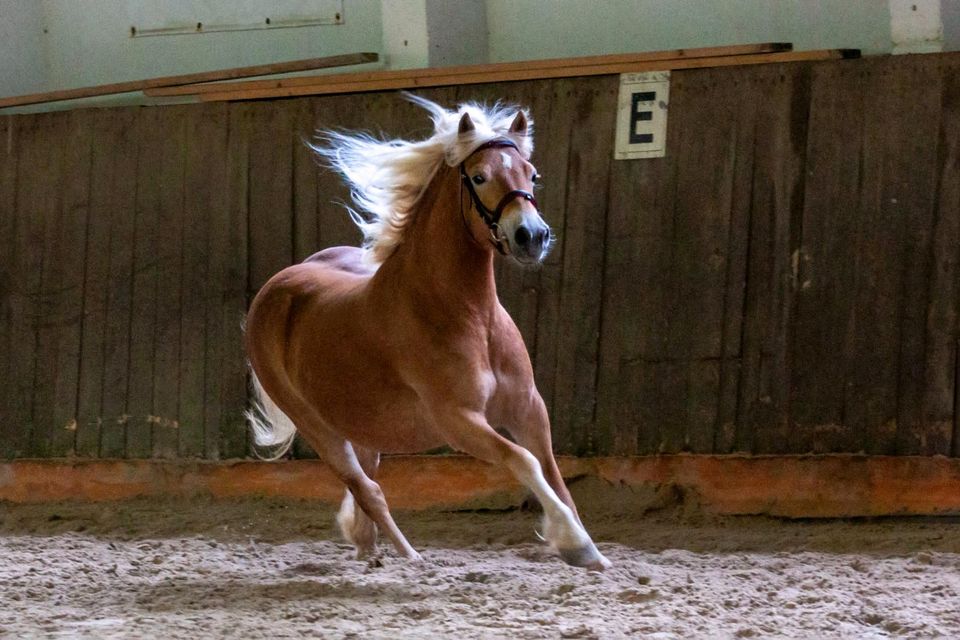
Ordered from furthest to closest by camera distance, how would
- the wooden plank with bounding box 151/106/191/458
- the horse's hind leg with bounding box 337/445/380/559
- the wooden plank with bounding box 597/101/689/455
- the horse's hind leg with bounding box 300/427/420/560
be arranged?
the wooden plank with bounding box 151/106/191/458 → the wooden plank with bounding box 597/101/689/455 → the horse's hind leg with bounding box 337/445/380/559 → the horse's hind leg with bounding box 300/427/420/560

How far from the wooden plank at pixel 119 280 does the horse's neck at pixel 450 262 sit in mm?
3018

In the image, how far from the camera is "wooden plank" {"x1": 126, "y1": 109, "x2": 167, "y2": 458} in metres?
6.95

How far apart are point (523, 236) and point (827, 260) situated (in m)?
2.07

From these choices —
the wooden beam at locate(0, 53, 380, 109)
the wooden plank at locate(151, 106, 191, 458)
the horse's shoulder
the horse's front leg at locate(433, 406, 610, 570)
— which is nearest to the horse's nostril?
the horse's front leg at locate(433, 406, 610, 570)

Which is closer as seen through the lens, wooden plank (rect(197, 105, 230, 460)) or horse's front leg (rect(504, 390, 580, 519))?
horse's front leg (rect(504, 390, 580, 519))

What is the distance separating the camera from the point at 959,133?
17.3ft

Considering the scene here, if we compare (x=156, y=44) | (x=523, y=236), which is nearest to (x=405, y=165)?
(x=523, y=236)

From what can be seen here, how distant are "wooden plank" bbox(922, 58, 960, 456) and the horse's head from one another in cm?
201

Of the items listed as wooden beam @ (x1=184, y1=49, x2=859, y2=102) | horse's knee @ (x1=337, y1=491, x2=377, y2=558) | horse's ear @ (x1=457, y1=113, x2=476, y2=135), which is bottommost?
horse's knee @ (x1=337, y1=491, x2=377, y2=558)

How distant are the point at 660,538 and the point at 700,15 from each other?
2.66 m

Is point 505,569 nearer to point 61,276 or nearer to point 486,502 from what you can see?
point 486,502

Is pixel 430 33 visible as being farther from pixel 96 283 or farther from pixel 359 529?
pixel 359 529

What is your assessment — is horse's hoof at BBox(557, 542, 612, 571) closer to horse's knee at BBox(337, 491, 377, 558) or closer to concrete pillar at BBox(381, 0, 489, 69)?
horse's knee at BBox(337, 491, 377, 558)

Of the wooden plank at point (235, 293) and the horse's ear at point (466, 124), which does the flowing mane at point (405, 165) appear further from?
the wooden plank at point (235, 293)
